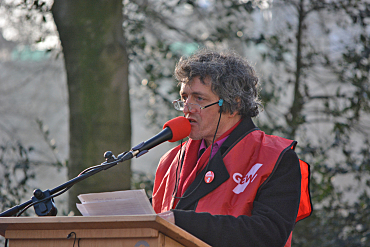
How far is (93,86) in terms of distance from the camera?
387 cm

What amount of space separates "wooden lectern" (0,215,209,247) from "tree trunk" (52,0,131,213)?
2073 millimetres

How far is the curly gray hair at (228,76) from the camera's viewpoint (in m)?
2.68

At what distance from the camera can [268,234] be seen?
6.89 ft

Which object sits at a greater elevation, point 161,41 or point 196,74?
point 196,74

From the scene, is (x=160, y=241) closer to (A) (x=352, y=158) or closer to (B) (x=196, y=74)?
(B) (x=196, y=74)

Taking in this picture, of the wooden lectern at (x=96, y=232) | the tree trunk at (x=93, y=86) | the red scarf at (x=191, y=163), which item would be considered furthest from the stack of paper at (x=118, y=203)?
the tree trunk at (x=93, y=86)

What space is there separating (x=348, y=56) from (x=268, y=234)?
3449mm

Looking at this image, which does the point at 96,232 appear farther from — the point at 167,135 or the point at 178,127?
the point at 178,127

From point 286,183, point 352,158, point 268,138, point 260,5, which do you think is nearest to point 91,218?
point 286,183

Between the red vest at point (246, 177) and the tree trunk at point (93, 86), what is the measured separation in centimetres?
139

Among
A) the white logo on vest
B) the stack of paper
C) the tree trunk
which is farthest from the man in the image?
the tree trunk

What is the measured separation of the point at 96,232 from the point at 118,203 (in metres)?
0.14

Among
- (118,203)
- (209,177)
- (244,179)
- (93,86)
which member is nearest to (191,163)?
(209,177)

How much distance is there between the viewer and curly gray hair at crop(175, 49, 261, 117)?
2676 mm
